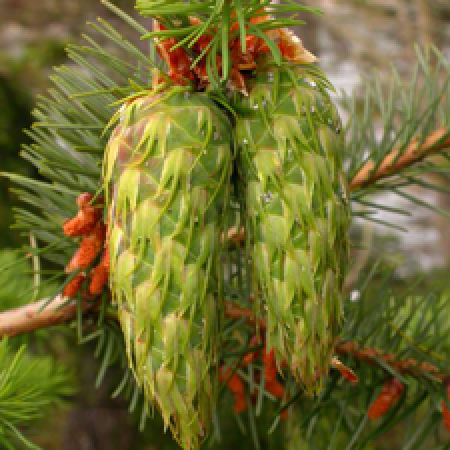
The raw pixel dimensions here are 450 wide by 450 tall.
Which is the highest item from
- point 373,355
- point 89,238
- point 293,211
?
point 293,211

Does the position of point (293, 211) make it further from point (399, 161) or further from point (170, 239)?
point (399, 161)

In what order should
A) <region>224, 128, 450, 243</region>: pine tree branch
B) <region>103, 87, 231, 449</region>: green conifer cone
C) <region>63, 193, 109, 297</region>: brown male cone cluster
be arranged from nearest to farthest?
<region>103, 87, 231, 449</region>: green conifer cone, <region>63, 193, 109, 297</region>: brown male cone cluster, <region>224, 128, 450, 243</region>: pine tree branch

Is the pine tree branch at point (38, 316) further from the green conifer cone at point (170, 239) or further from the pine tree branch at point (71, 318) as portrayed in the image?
the green conifer cone at point (170, 239)

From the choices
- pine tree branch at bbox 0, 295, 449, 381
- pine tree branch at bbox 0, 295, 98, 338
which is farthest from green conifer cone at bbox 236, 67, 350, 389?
pine tree branch at bbox 0, 295, 98, 338

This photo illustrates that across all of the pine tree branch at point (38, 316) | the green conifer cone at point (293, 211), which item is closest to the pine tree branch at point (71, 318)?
the pine tree branch at point (38, 316)

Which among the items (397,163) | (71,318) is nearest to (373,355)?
(397,163)

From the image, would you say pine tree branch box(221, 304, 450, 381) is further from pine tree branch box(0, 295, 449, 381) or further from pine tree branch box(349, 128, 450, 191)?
pine tree branch box(349, 128, 450, 191)
